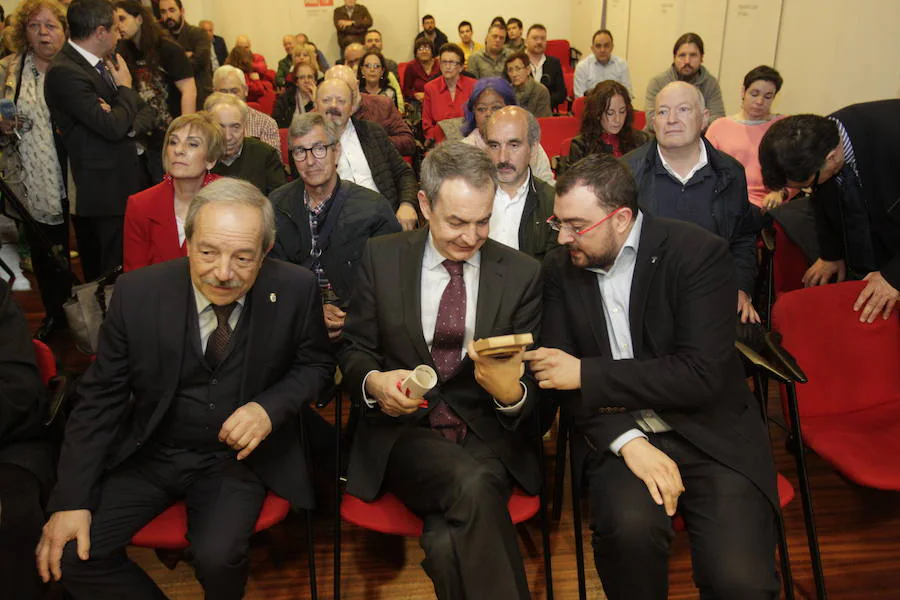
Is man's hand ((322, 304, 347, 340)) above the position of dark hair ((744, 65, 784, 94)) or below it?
below

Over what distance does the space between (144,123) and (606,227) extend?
277 centimetres

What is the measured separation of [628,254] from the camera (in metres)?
2.20

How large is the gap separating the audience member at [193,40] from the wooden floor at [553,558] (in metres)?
4.92

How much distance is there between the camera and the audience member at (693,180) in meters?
3.10

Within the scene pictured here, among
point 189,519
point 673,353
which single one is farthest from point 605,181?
point 189,519

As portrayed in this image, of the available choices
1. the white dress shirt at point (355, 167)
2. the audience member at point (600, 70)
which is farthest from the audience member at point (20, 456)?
the audience member at point (600, 70)

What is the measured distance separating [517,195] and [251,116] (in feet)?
7.81

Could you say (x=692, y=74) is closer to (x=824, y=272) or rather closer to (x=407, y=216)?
(x=824, y=272)

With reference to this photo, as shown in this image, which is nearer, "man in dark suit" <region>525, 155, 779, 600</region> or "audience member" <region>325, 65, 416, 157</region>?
"man in dark suit" <region>525, 155, 779, 600</region>

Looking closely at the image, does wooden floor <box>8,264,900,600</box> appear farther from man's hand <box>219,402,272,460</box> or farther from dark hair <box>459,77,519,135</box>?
dark hair <box>459,77,519,135</box>

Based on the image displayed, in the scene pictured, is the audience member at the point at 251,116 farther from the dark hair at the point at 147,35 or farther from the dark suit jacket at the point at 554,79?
the dark suit jacket at the point at 554,79

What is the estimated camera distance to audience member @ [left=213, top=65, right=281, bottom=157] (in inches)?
185

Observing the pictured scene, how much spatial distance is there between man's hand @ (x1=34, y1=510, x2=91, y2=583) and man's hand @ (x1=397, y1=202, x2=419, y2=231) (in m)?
2.10

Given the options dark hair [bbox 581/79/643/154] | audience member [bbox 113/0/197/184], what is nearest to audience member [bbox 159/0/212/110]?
audience member [bbox 113/0/197/184]
